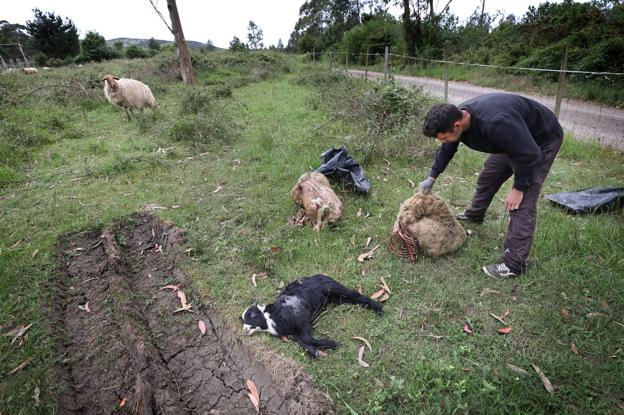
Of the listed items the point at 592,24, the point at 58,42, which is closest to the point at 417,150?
the point at 592,24

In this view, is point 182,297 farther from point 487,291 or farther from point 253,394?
point 487,291

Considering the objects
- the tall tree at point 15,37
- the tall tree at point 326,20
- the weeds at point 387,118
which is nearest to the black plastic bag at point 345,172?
the weeds at point 387,118

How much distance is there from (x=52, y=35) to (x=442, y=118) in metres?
40.1

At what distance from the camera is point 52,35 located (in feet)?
99.1

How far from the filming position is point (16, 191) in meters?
4.89

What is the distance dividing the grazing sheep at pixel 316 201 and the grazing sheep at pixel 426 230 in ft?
2.49

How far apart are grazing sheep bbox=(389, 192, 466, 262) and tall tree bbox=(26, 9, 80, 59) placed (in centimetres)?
3950

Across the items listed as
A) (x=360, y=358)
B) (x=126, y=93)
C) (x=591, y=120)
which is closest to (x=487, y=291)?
(x=360, y=358)

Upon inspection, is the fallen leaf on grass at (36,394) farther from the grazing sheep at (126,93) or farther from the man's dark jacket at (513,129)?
the grazing sheep at (126,93)

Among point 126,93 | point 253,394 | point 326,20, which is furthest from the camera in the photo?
point 326,20

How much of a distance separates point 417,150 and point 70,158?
630 centimetres

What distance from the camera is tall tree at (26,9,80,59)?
29.5m

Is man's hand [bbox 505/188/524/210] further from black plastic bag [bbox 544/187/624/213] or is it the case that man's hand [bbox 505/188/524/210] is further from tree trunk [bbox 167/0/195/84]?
tree trunk [bbox 167/0/195/84]

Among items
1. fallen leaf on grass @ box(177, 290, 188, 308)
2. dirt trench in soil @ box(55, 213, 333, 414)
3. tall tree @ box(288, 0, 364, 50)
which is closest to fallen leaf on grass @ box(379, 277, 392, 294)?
dirt trench in soil @ box(55, 213, 333, 414)
